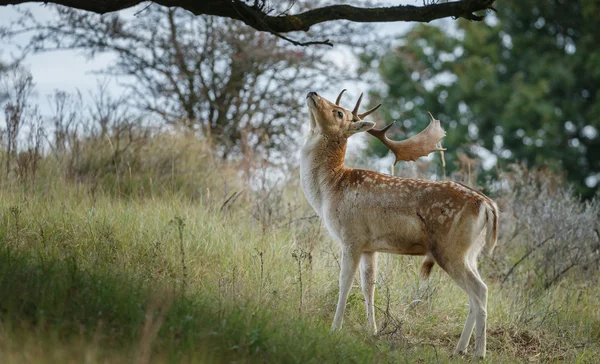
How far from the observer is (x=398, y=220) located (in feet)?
19.4

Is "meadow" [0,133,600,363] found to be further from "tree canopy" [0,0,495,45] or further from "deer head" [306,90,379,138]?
"tree canopy" [0,0,495,45]

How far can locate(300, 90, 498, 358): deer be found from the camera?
5789 mm

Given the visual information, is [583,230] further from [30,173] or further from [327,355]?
[30,173]

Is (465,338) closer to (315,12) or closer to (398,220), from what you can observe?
(398,220)

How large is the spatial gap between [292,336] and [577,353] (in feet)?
11.3

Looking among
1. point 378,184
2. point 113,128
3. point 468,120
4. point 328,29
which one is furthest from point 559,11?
point 378,184

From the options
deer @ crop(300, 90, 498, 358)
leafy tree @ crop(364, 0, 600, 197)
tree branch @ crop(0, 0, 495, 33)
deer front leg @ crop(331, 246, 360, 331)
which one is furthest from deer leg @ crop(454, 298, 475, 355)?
leafy tree @ crop(364, 0, 600, 197)

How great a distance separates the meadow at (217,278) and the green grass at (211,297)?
2 centimetres

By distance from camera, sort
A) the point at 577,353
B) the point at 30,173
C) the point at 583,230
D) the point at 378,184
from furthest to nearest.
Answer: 1. the point at 583,230
2. the point at 30,173
3. the point at 577,353
4. the point at 378,184

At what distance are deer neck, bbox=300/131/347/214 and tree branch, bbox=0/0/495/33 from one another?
A: 1.31 meters

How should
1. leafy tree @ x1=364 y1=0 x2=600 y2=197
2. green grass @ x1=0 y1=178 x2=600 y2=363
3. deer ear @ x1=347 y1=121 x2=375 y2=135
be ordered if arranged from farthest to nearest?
leafy tree @ x1=364 y1=0 x2=600 y2=197, deer ear @ x1=347 y1=121 x2=375 y2=135, green grass @ x1=0 y1=178 x2=600 y2=363

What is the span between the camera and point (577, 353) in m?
6.85

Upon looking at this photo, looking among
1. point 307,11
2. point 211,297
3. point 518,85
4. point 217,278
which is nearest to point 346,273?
point 211,297

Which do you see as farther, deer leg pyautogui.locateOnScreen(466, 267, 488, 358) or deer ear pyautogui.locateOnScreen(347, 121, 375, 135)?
deer ear pyautogui.locateOnScreen(347, 121, 375, 135)
